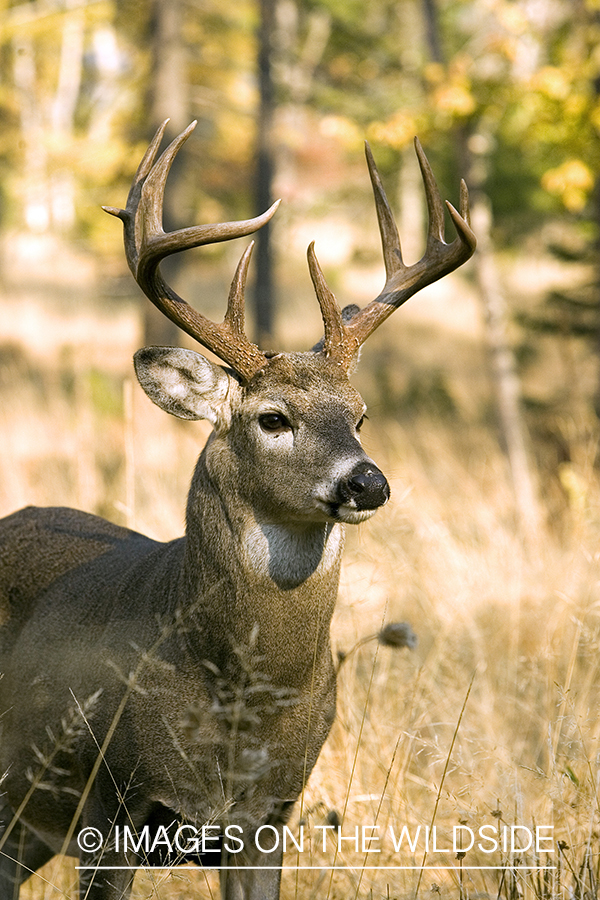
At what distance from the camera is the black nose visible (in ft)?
9.95

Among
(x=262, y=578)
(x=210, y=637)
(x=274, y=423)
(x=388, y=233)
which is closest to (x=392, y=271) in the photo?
(x=388, y=233)

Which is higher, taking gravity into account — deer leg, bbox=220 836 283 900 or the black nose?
the black nose

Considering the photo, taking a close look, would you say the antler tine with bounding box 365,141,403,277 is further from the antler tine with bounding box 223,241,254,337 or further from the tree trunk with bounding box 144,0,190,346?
the tree trunk with bounding box 144,0,190,346

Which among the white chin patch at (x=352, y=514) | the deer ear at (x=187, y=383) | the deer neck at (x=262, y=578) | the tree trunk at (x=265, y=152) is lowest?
the deer neck at (x=262, y=578)

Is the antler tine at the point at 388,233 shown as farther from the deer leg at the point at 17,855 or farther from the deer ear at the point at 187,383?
the deer leg at the point at 17,855

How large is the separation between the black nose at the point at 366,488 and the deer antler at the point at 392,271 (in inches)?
26.3

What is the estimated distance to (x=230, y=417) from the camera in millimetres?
3523

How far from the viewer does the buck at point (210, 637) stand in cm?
315

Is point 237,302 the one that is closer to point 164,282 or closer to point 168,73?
point 164,282

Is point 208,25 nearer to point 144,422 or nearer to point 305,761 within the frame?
point 144,422

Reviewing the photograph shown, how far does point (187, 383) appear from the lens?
359cm

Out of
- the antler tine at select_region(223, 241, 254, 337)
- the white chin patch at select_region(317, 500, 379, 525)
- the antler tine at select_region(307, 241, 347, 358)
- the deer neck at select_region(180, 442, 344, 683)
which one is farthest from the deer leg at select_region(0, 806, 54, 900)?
the antler tine at select_region(307, 241, 347, 358)

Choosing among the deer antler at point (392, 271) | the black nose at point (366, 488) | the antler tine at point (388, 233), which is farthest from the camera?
the antler tine at point (388, 233)

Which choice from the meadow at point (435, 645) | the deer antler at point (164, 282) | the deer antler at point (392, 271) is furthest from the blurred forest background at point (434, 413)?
the deer antler at point (164, 282)
